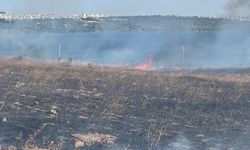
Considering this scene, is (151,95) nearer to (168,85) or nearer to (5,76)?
(168,85)

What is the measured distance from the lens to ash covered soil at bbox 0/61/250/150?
12633 mm

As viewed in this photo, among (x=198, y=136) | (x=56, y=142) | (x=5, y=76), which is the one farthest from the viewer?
(x=5, y=76)

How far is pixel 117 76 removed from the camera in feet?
83.5

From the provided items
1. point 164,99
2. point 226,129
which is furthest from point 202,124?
point 164,99

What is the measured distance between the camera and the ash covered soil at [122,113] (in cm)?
1263

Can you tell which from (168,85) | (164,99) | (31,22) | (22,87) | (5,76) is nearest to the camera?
(164,99)

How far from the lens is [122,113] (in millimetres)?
15852

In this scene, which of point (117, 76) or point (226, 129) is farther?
point (117, 76)

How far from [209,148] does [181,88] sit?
9420mm

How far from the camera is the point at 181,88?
21.8m

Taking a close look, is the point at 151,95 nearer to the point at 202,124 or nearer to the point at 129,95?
the point at 129,95

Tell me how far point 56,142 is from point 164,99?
719cm

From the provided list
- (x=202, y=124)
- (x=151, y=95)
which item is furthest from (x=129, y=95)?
(x=202, y=124)

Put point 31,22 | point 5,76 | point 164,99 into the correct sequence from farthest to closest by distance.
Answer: point 31,22 → point 5,76 → point 164,99
